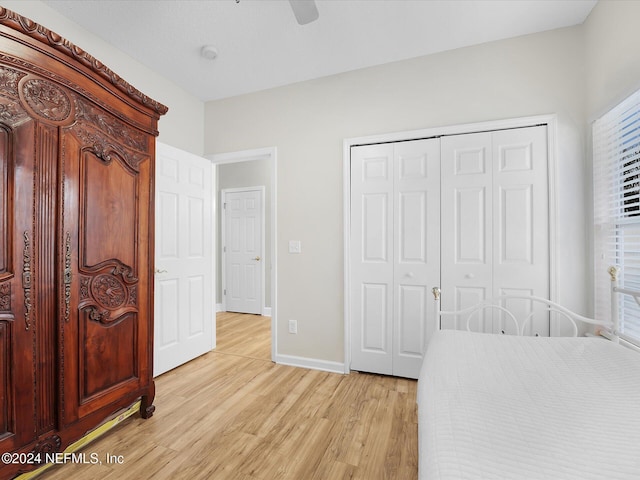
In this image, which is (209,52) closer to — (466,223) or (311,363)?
(466,223)

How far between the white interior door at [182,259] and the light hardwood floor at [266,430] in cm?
31

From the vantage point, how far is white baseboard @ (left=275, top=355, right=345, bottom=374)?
2.81 metres

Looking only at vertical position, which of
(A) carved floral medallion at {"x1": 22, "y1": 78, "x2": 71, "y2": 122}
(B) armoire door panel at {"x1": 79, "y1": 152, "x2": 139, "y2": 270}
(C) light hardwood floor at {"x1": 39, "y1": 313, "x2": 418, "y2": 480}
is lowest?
(C) light hardwood floor at {"x1": 39, "y1": 313, "x2": 418, "y2": 480}

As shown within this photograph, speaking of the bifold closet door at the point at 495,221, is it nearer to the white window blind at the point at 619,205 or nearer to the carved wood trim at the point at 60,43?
the white window blind at the point at 619,205

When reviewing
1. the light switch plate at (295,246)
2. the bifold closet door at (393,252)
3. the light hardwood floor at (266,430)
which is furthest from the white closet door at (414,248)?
the light switch plate at (295,246)

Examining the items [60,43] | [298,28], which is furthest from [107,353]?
[298,28]

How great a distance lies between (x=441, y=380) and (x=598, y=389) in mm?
535

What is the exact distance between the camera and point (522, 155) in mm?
2322

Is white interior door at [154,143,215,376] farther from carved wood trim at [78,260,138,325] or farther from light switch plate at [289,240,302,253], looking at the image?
light switch plate at [289,240,302,253]

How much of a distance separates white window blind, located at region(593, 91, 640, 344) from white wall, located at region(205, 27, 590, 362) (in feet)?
0.51

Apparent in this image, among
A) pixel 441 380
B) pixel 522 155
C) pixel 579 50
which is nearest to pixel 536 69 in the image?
pixel 579 50

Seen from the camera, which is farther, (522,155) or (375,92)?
(375,92)

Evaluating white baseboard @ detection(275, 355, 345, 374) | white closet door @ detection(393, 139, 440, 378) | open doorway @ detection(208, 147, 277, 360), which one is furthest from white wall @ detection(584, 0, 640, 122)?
open doorway @ detection(208, 147, 277, 360)

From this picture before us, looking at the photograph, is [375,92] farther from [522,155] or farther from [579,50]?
[579,50]
